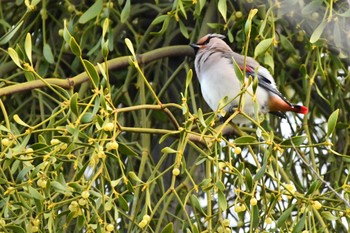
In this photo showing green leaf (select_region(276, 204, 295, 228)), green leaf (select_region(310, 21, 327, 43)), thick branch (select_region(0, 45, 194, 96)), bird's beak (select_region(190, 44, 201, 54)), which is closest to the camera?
green leaf (select_region(276, 204, 295, 228))

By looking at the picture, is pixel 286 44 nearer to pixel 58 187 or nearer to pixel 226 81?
pixel 226 81

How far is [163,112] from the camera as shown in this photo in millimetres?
2219

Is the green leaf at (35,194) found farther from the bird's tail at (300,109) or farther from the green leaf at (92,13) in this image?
the bird's tail at (300,109)

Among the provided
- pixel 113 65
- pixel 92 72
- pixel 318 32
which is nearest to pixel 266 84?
pixel 318 32

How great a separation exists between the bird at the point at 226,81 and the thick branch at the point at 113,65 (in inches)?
1.4

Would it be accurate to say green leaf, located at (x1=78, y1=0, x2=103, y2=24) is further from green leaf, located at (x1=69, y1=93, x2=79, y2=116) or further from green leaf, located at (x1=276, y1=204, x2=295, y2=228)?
green leaf, located at (x1=276, y1=204, x2=295, y2=228)

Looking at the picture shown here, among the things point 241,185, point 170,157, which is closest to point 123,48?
point 170,157

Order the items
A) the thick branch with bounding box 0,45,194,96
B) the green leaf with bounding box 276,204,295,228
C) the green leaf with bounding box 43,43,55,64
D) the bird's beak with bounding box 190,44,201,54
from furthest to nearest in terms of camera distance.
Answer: the bird's beak with bounding box 190,44,201,54 < the green leaf with bounding box 43,43,55,64 < the thick branch with bounding box 0,45,194,96 < the green leaf with bounding box 276,204,295,228

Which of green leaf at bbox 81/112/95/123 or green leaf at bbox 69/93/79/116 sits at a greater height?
green leaf at bbox 69/93/79/116

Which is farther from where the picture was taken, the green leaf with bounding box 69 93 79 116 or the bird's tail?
the bird's tail

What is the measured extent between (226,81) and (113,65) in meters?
0.37

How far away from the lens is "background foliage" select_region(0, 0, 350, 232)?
72.5 inches

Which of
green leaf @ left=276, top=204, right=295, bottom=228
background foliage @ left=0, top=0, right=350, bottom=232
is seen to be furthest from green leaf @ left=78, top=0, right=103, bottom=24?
green leaf @ left=276, top=204, right=295, bottom=228

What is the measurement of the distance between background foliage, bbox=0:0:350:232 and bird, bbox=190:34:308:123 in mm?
39
